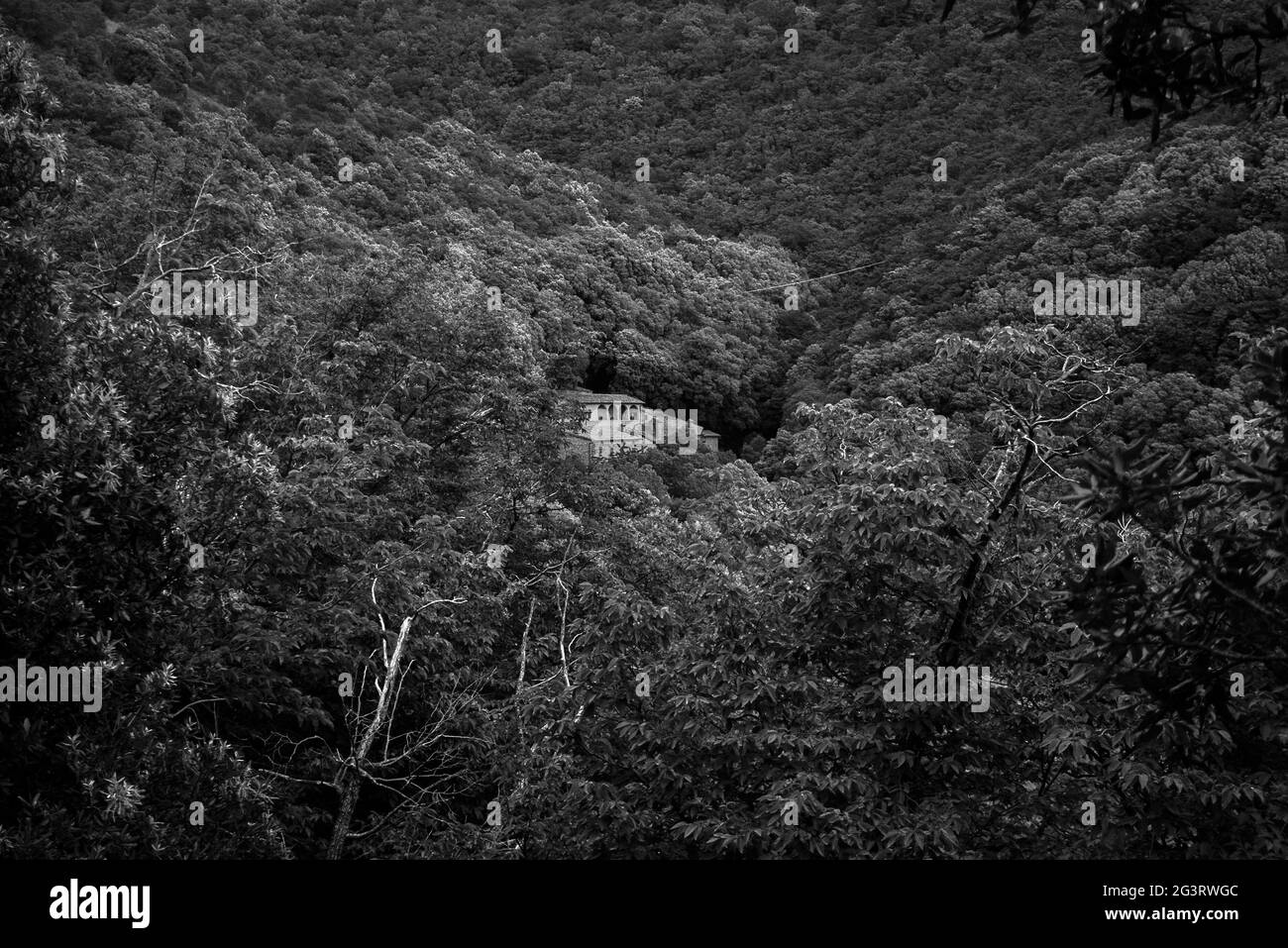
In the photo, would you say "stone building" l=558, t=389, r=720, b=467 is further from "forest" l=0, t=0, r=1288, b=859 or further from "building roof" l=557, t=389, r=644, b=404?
"forest" l=0, t=0, r=1288, b=859

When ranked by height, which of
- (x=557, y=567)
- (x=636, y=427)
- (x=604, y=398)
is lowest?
(x=557, y=567)

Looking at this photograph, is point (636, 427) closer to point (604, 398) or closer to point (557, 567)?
point (604, 398)

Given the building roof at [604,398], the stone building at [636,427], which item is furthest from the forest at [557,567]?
the building roof at [604,398]

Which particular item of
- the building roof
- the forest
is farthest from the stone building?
the forest

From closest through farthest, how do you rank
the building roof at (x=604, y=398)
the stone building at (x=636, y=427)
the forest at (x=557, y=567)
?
the forest at (x=557, y=567) → the stone building at (x=636, y=427) → the building roof at (x=604, y=398)

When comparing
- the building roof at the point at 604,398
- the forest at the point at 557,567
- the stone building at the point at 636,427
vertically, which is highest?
the building roof at the point at 604,398

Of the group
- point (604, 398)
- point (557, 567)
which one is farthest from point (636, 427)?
point (557, 567)

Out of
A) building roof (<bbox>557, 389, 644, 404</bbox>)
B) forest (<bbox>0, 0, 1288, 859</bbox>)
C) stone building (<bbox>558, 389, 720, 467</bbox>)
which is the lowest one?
forest (<bbox>0, 0, 1288, 859</bbox>)

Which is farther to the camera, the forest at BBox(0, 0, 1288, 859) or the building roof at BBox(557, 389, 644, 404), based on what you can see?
the building roof at BBox(557, 389, 644, 404)

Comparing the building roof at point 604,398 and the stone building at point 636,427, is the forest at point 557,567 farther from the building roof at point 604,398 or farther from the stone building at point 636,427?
the building roof at point 604,398

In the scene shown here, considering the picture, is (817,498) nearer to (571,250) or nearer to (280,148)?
(280,148)

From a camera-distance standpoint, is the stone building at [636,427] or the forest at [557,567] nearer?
the forest at [557,567]

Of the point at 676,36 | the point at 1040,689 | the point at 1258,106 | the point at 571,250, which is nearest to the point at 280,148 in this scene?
the point at 571,250
